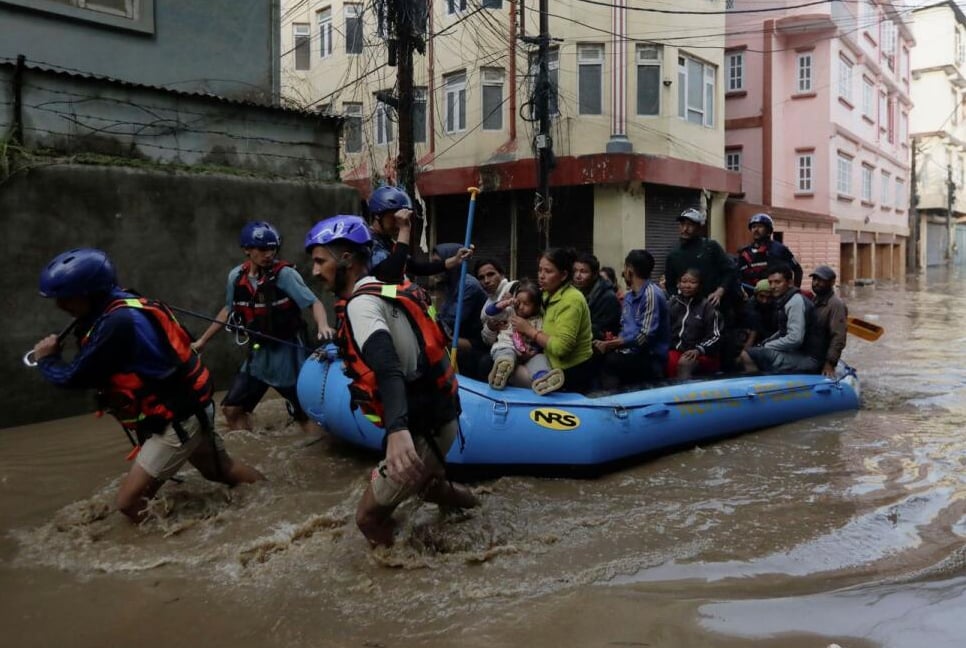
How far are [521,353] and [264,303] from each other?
1808 millimetres

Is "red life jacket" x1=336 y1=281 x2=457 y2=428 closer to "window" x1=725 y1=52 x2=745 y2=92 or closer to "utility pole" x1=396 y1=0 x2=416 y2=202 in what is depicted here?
"utility pole" x1=396 y1=0 x2=416 y2=202

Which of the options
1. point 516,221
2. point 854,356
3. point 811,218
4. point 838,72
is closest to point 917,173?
point 838,72

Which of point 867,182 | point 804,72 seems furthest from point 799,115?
point 867,182

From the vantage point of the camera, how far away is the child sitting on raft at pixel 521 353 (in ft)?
16.8

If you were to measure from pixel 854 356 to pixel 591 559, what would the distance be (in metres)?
8.88

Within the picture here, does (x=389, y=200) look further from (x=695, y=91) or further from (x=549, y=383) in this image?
(x=695, y=91)

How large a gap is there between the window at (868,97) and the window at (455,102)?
16.1 m

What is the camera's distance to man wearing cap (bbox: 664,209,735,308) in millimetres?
7098

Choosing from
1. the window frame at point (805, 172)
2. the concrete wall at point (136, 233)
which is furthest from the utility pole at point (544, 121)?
the window frame at point (805, 172)

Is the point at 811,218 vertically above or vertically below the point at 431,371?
above

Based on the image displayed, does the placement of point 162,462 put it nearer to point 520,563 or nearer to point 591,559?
point 520,563

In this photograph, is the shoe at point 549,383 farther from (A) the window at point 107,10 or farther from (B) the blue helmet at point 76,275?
(A) the window at point 107,10

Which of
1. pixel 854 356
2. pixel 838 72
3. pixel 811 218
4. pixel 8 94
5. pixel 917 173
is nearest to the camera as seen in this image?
pixel 8 94

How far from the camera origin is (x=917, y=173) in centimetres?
4172
